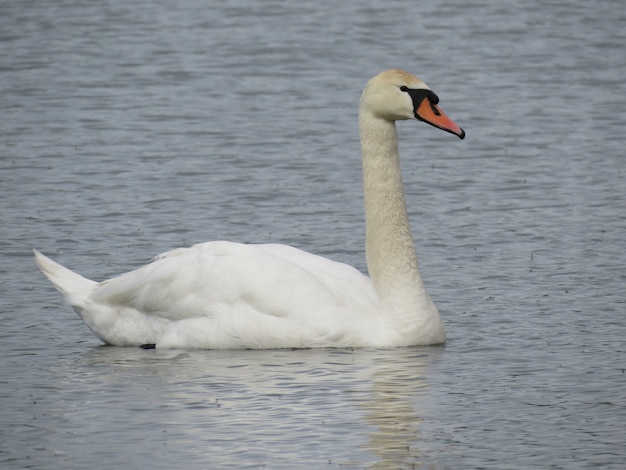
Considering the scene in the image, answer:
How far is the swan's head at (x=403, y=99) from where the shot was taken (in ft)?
33.7

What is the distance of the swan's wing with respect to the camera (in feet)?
32.9

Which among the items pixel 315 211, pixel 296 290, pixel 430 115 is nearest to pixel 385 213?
pixel 430 115

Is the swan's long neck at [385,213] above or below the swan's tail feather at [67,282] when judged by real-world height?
above

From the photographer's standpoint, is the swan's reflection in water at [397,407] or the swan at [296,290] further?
the swan at [296,290]

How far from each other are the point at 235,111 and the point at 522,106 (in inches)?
113

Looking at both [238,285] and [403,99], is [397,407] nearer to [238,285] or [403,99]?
[238,285]

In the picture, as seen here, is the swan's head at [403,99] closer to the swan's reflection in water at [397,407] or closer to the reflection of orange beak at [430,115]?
the reflection of orange beak at [430,115]

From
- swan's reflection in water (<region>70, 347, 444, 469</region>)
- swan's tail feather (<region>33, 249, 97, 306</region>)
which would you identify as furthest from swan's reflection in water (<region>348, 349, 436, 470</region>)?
swan's tail feather (<region>33, 249, 97, 306</region>)

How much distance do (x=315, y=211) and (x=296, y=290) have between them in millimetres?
3591

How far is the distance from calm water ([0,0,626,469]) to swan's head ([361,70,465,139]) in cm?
131

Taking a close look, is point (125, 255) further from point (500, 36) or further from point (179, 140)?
point (500, 36)

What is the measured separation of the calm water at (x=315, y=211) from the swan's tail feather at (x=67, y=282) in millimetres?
269

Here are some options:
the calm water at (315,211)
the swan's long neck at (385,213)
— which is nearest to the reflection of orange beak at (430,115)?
the swan's long neck at (385,213)

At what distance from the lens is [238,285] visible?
1010 centimetres
